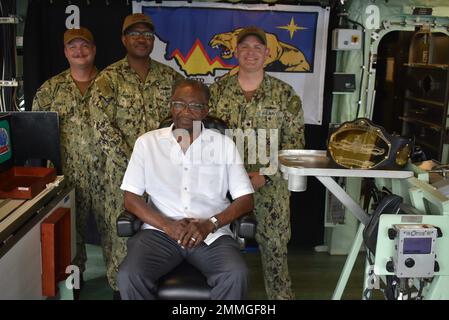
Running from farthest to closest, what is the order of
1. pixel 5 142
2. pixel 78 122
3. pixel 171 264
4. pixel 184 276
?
pixel 78 122
pixel 5 142
pixel 171 264
pixel 184 276

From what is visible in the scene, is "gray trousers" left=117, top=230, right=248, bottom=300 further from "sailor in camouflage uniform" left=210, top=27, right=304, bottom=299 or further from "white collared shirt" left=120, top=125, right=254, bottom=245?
"sailor in camouflage uniform" left=210, top=27, right=304, bottom=299

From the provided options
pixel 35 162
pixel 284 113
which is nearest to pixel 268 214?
pixel 284 113

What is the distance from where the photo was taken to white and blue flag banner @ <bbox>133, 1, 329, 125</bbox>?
4137 millimetres

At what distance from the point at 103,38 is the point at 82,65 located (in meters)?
0.60

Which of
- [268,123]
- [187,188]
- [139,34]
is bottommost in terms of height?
[187,188]

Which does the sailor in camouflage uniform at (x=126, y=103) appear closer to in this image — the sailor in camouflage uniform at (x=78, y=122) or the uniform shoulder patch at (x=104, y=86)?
the uniform shoulder patch at (x=104, y=86)

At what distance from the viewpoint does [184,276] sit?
2.41m

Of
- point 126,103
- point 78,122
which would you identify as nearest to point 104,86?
point 126,103

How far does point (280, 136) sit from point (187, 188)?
35.4 inches

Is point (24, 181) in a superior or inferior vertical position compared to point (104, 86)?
inferior

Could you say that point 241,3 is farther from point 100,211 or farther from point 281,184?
point 100,211

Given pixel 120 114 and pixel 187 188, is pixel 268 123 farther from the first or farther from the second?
pixel 120 114

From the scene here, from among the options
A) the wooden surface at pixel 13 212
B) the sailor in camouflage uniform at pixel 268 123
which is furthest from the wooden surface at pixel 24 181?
the sailor in camouflage uniform at pixel 268 123

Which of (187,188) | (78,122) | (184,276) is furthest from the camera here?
(78,122)
